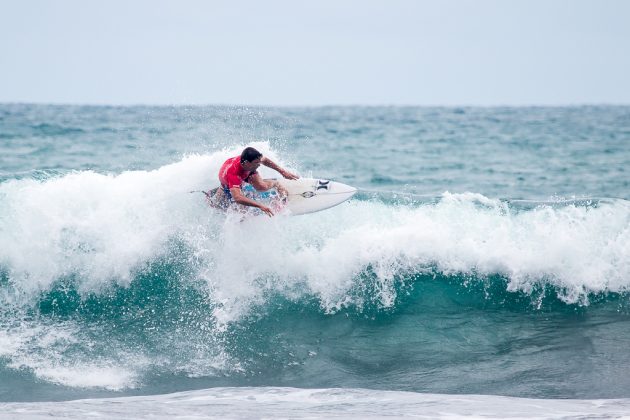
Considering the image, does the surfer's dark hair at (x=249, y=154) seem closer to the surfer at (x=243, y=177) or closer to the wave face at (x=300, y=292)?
the surfer at (x=243, y=177)

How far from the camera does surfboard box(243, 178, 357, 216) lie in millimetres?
9562

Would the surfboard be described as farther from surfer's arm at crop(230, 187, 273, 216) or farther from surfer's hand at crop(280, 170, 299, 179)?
surfer's arm at crop(230, 187, 273, 216)

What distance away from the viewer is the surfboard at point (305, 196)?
9.56m

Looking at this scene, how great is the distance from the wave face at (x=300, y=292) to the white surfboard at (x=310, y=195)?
13.5 inches

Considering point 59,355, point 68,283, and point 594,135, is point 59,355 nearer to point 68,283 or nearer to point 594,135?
point 68,283

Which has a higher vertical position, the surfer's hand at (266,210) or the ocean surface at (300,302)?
the surfer's hand at (266,210)

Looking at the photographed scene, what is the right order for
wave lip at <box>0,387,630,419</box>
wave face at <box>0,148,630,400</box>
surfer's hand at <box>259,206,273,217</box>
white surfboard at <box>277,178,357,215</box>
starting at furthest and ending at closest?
white surfboard at <box>277,178,357,215</box>
surfer's hand at <box>259,206,273,217</box>
wave face at <box>0,148,630,400</box>
wave lip at <box>0,387,630,419</box>

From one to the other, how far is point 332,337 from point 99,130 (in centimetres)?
1749

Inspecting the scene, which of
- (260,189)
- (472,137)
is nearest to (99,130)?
(472,137)

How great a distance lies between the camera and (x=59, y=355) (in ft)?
27.0

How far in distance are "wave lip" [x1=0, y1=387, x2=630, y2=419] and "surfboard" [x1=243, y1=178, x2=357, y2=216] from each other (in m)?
2.86

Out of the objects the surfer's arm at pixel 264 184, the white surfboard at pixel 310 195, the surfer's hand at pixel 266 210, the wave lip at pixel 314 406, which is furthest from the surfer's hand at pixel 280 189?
the wave lip at pixel 314 406

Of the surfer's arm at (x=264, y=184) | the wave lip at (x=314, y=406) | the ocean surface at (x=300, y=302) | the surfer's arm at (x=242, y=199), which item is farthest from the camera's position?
the surfer's arm at (x=264, y=184)

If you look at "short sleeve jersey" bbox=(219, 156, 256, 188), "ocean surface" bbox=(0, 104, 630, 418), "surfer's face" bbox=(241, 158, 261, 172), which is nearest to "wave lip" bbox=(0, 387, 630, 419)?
"ocean surface" bbox=(0, 104, 630, 418)
